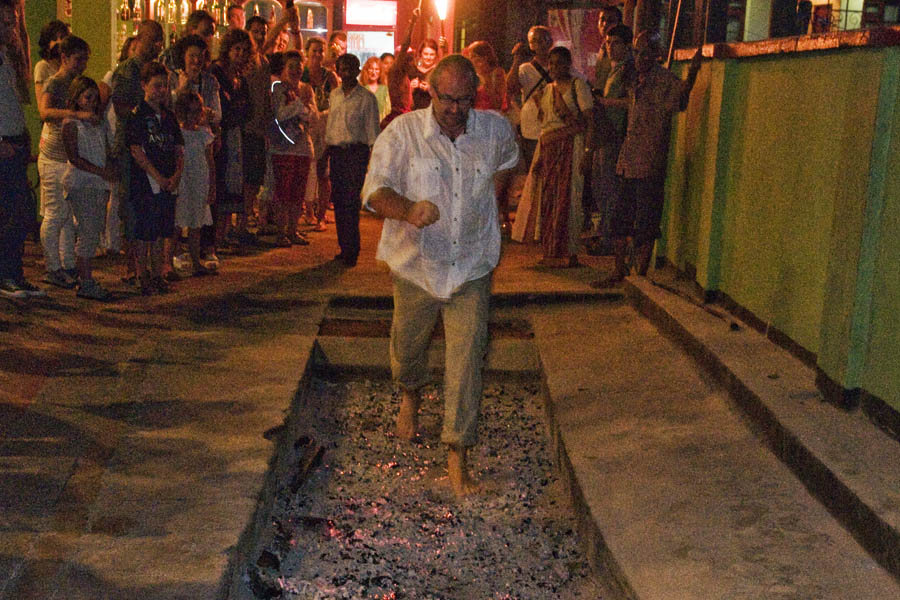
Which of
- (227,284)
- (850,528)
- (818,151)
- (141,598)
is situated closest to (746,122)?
(818,151)

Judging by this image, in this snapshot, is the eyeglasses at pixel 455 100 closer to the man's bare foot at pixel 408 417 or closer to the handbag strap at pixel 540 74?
the man's bare foot at pixel 408 417

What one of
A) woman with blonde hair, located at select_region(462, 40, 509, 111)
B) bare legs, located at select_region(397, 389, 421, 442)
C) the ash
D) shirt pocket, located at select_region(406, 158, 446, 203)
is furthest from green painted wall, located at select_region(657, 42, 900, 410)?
woman with blonde hair, located at select_region(462, 40, 509, 111)

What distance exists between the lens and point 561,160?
33.6 ft

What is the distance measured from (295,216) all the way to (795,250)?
21.7 ft

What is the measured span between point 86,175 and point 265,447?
12.3ft

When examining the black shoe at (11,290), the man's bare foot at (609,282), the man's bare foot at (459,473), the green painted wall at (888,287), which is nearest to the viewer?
the green painted wall at (888,287)

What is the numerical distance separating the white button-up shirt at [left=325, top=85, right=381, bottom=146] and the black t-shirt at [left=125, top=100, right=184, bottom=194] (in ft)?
6.90

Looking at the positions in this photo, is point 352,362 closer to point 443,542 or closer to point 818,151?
point 443,542

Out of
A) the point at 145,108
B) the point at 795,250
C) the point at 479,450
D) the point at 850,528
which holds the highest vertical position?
the point at 145,108

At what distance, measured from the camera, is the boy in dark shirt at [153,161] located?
8.09m

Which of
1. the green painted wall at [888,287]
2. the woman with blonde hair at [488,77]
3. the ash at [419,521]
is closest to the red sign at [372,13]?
the woman with blonde hair at [488,77]

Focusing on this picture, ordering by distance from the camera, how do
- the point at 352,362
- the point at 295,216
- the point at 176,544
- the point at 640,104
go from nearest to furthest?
the point at 176,544
the point at 352,362
the point at 640,104
the point at 295,216

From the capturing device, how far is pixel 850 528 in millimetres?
4203

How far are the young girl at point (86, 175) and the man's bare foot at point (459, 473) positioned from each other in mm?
3835
